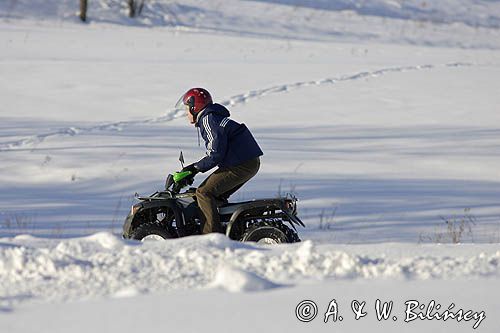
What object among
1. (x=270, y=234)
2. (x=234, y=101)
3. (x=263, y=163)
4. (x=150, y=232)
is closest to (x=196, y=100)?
(x=150, y=232)

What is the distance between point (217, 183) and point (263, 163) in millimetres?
5920

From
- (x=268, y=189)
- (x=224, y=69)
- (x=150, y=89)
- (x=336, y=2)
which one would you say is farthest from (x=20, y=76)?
(x=336, y=2)

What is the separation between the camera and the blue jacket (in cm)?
727

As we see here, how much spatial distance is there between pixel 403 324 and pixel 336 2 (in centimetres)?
3982

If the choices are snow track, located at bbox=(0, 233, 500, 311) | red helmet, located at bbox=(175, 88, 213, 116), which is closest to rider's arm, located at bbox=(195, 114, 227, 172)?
red helmet, located at bbox=(175, 88, 213, 116)

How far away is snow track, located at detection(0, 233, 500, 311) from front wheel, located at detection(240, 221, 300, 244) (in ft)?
3.92

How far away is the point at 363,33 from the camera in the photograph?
3816cm

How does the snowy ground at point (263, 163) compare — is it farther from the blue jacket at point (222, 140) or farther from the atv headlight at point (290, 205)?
the blue jacket at point (222, 140)

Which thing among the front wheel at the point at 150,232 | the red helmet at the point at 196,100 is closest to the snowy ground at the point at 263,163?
the front wheel at the point at 150,232

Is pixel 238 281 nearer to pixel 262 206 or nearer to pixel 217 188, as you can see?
pixel 262 206

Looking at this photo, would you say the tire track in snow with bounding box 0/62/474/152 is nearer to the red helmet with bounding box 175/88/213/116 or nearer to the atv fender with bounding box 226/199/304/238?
the red helmet with bounding box 175/88/213/116

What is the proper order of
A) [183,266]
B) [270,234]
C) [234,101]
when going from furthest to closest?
1. [234,101]
2. [270,234]
3. [183,266]

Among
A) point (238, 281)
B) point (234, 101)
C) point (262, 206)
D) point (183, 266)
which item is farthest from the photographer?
point (234, 101)

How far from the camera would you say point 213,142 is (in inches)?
287
